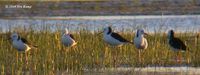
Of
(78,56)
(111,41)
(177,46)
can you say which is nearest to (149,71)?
(177,46)

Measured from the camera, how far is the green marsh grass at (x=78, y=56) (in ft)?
50.2

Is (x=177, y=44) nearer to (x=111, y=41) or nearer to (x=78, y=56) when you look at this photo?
(x=111, y=41)

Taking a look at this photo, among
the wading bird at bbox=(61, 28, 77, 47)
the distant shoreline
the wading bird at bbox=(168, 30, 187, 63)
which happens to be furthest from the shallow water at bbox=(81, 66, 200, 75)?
the distant shoreline

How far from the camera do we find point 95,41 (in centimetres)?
1848

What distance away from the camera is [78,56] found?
16.8 m

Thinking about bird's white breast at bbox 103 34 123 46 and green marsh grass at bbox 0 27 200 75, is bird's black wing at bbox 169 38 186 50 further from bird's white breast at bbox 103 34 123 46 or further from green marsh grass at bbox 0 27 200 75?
bird's white breast at bbox 103 34 123 46

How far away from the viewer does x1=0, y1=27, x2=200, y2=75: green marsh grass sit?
15.3m

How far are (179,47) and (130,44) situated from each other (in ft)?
5.43

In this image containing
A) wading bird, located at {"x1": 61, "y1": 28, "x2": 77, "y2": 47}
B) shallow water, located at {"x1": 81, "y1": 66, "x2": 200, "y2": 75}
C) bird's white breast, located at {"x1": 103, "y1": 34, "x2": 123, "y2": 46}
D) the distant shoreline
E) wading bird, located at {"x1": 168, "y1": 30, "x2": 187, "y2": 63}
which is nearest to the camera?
shallow water, located at {"x1": 81, "y1": 66, "x2": 200, "y2": 75}

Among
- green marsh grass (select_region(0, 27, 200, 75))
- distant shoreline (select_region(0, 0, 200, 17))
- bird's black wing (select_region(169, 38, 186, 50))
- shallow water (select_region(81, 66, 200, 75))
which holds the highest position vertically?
distant shoreline (select_region(0, 0, 200, 17))

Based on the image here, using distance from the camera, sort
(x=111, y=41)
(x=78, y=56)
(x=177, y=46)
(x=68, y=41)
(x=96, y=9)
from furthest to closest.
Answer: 1. (x=96, y=9)
2. (x=68, y=41)
3. (x=111, y=41)
4. (x=177, y=46)
5. (x=78, y=56)

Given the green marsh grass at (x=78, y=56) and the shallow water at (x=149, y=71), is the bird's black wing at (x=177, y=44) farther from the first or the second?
the shallow water at (x=149, y=71)

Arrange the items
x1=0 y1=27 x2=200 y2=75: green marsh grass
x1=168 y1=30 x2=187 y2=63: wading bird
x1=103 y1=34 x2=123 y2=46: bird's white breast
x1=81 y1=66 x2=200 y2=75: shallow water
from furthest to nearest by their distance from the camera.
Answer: x1=103 y1=34 x2=123 y2=46: bird's white breast < x1=168 y1=30 x2=187 y2=63: wading bird < x1=0 y1=27 x2=200 y2=75: green marsh grass < x1=81 y1=66 x2=200 y2=75: shallow water

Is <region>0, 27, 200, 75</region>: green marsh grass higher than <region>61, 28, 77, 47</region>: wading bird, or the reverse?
<region>61, 28, 77, 47</region>: wading bird
